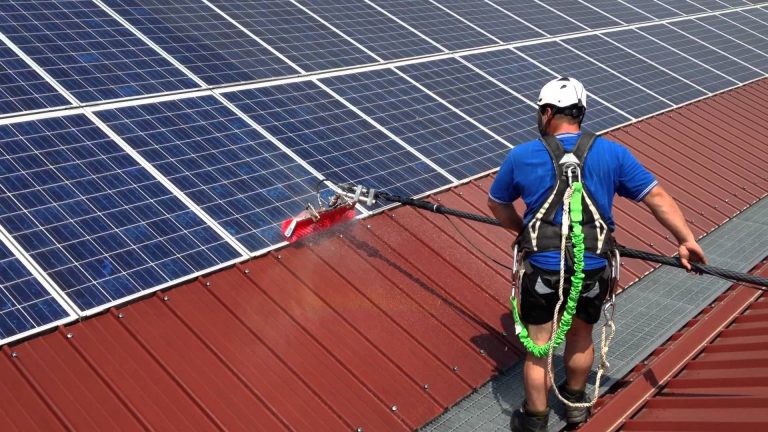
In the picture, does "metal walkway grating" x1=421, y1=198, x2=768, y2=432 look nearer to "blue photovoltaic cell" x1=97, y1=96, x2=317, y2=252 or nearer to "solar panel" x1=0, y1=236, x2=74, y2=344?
"blue photovoltaic cell" x1=97, y1=96, x2=317, y2=252

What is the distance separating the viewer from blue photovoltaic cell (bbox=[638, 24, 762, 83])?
57.6 ft

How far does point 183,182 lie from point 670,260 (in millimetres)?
4605

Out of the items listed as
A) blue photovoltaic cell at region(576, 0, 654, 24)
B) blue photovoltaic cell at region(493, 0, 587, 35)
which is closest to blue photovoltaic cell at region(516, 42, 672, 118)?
blue photovoltaic cell at region(493, 0, 587, 35)

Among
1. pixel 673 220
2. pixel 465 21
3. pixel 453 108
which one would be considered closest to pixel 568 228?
pixel 673 220

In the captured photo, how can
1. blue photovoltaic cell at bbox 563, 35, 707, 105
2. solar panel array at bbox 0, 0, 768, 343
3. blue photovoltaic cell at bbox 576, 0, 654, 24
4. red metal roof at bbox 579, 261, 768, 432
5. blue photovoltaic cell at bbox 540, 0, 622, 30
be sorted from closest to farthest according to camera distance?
red metal roof at bbox 579, 261, 768, 432 → solar panel array at bbox 0, 0, 768, 343 → blue photovoltaic cell at bbox 563, 35, 707, 105 → blue photovoltaic cell at bbox 540, 0, 622, 30 → blue photovoltaic cell at bbox 576, 0, 654, 24

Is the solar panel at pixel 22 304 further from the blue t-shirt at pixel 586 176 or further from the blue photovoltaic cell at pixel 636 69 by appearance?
the blue photovoltaic cell at pixel 636 69

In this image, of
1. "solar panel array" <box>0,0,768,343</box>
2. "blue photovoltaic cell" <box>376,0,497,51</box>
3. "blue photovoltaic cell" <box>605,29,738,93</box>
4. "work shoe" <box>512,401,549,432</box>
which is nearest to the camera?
"work shoe" <box>512,401,549,432</box>

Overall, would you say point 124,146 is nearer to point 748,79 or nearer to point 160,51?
point 160,51

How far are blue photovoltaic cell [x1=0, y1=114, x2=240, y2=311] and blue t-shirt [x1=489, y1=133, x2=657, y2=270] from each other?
2.90 m

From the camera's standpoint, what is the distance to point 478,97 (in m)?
12.5

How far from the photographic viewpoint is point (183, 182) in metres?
8.24

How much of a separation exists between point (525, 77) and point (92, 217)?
27.5ft

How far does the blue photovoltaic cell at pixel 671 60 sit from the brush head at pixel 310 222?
10130 millimetres

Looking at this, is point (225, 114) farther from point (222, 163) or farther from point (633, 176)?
point (633, 176)
